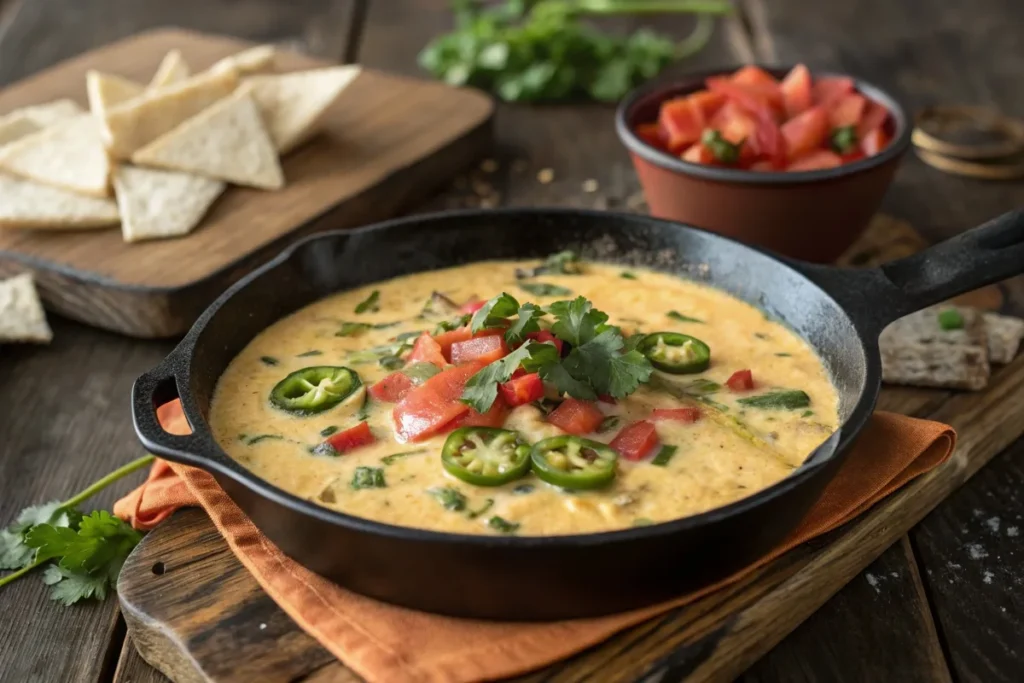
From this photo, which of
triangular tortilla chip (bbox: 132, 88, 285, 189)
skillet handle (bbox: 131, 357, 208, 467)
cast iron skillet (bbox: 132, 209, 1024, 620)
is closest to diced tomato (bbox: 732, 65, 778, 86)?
cast iron skillet (bbox: 132, 209, 1024, 620)

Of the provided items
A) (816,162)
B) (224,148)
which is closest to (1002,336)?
(816,162)

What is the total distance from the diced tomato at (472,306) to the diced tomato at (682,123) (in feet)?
4.12

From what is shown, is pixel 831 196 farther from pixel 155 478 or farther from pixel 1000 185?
pixel 155 478

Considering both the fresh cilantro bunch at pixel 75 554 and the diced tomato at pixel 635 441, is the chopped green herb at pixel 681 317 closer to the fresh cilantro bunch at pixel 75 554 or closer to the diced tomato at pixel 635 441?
the diced tomato at pixel 635 441

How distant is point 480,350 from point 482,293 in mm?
710

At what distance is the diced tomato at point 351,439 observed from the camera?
3004 millimetres

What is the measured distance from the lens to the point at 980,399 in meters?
3.59

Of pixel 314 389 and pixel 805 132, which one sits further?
pixel 805 132

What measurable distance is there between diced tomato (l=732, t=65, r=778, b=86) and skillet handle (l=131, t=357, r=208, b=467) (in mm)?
2760

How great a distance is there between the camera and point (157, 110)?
16.2 ft

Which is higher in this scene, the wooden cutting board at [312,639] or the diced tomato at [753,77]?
the diced tomato at [753,77]

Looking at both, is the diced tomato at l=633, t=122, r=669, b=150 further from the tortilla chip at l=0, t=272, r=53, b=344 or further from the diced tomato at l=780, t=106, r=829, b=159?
the tortilla chip at l=0, t=272, r=53, b=344

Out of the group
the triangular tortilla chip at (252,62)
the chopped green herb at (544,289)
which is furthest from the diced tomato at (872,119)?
the triangular tortilla chip at (252,62)

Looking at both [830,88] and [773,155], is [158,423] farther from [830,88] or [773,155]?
[830,88]
